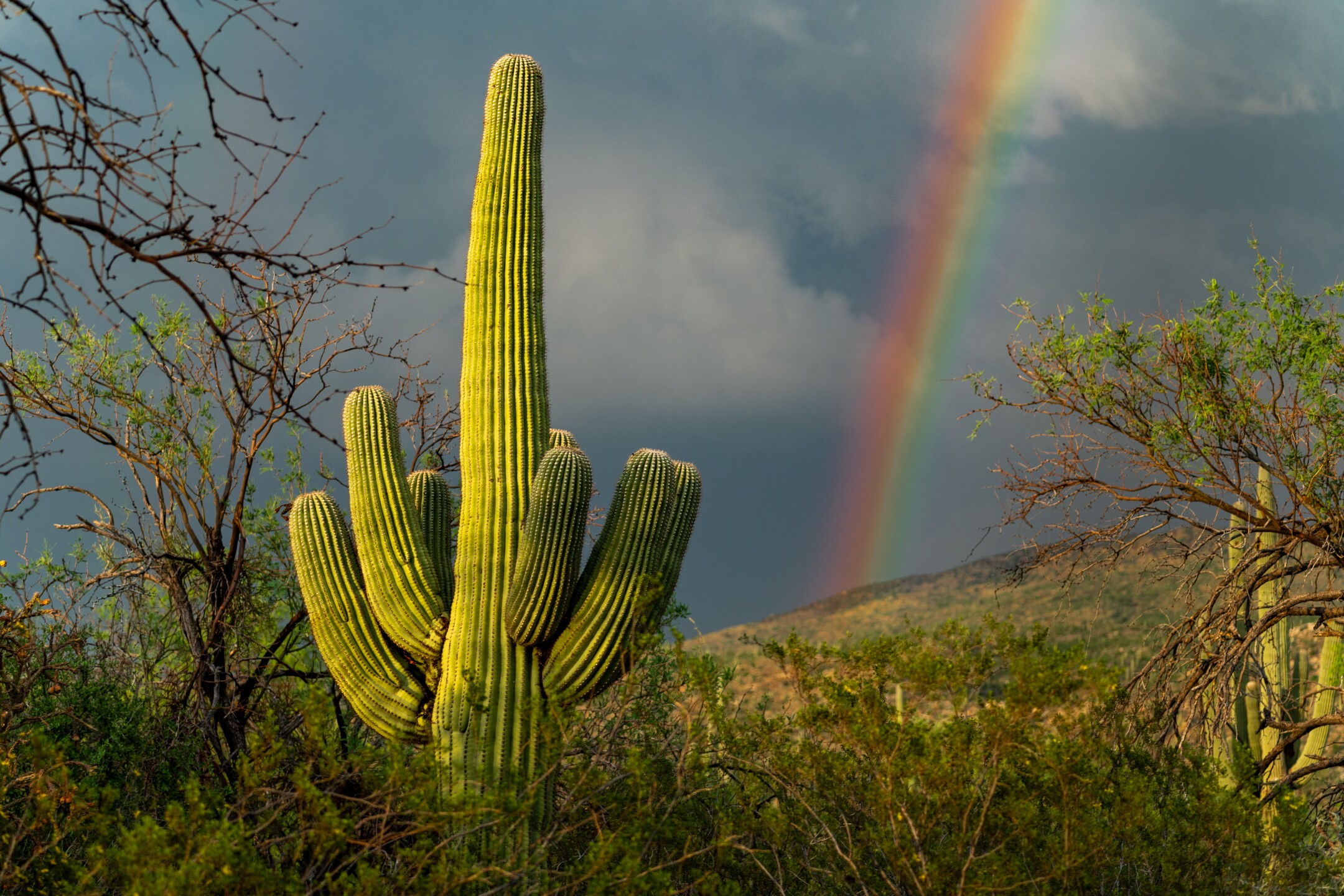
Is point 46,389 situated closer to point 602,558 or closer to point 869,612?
point 602,558

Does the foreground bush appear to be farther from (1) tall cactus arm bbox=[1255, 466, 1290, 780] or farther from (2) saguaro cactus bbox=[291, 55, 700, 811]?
(1) tall cactus arm bbox=[1255, 466, 1290, 780]

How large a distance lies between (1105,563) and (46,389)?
24.5 ft

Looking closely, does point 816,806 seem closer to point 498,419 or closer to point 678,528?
point 678,528

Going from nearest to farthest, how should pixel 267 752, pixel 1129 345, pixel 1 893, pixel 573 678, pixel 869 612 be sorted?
1. pixel 267 752
2. pixel 1 893
3. pixel 573 678
4. pixel 1129 345
5. pixel 869 612

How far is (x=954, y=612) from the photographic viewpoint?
30.0 metres

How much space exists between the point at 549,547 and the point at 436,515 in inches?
55.4

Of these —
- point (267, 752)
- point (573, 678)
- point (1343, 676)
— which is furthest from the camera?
point (1343, 676)

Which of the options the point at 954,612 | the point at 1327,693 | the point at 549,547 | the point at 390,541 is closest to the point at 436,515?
the point at 390,541

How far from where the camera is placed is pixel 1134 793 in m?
4.92

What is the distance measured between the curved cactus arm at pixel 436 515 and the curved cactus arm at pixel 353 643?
0.57 m

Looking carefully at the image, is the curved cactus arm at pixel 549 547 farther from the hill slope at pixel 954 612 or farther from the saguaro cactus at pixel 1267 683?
the hill slope at pixel 954 612

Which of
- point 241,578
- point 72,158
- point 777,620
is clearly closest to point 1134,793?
point 72,158

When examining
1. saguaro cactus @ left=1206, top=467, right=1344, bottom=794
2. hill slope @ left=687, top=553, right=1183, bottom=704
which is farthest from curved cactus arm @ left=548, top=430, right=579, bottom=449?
hill slope @ left=687, top=553, right=1183, bottom=704

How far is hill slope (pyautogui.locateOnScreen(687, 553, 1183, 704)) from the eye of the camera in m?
22.0
